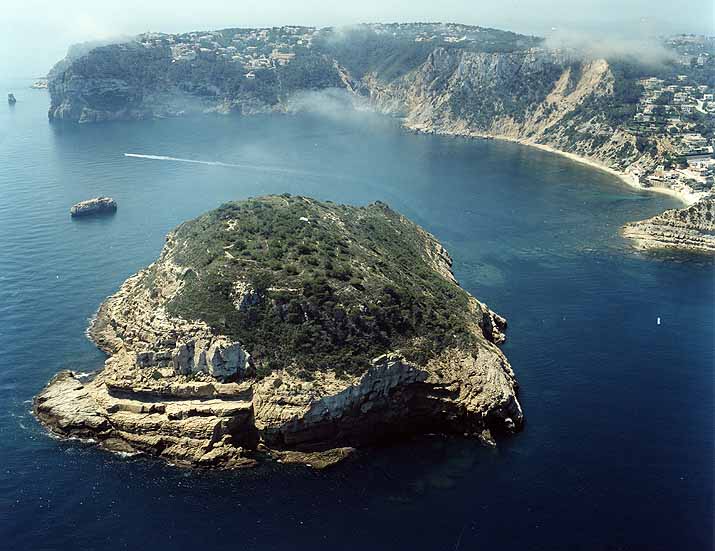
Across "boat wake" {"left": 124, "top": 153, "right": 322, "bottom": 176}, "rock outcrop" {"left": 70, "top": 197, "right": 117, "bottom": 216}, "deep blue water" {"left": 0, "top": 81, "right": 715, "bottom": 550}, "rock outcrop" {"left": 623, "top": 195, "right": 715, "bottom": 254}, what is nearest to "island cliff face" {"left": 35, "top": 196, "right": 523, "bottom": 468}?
"deep blue water" {"left": 0, "top": 81, "right": 715, "bottom": 550}

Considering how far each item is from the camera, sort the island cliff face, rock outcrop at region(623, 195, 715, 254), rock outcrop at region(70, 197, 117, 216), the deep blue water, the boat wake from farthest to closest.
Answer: the boat wake
rock outcrop at region(70, 197, 117, 216)
rock outcrop at region(623, 195, 715, 254)
the island cliff face
the deep blue water

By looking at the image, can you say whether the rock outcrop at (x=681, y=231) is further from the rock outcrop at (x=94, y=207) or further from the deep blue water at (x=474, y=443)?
the rock outcrop at (x=94, y=207)

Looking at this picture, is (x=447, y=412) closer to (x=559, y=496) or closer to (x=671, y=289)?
(x=559, y=496)

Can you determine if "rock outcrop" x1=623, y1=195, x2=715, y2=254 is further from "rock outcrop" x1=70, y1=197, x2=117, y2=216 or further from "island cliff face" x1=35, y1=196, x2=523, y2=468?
"rock outcrop" x1=70, y1=197, x2=117, y2=216

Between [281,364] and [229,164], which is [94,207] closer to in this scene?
[229,164]

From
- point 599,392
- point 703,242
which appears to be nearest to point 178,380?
point 599,392

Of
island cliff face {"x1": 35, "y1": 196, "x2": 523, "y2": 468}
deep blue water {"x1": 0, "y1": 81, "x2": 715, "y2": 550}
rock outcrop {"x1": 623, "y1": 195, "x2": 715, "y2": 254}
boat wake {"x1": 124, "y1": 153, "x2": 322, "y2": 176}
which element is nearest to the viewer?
deep blue water {"x1": 0, "y1": 81, "x2": 715, "y2": 550}

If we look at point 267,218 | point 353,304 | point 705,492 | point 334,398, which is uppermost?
point 267,218
